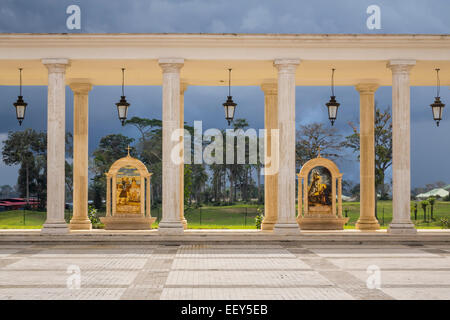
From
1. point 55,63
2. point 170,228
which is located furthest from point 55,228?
point 55,63

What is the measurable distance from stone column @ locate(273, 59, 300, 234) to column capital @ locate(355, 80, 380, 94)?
19.1 feet

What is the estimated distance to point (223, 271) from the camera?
16422mm

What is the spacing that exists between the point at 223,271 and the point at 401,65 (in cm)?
1251

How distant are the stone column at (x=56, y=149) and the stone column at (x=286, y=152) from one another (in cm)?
834

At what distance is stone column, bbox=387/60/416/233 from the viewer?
24.1 m

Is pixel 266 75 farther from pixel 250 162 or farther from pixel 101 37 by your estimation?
pixel 250 162

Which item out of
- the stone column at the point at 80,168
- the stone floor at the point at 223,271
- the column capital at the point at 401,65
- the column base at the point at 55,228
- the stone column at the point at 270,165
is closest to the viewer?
the stone floor at the point at 223,271

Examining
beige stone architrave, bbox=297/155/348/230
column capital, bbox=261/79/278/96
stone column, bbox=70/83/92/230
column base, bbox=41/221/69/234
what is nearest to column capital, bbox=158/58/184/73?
column capital, bbox=261/79/278/96

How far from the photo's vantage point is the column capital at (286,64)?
949 inches

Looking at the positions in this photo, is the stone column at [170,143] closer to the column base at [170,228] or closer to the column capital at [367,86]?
the column base at [170,228]

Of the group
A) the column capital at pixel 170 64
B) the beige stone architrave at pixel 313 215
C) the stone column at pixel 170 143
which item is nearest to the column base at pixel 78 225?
the stone column at pixel 170 143

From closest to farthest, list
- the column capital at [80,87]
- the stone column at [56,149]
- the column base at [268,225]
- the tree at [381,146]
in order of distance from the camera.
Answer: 1. the stone column at [56,149]
2. the column base at [268,225]
3. the column capital at [80,87]
4. the tree at [381,146]

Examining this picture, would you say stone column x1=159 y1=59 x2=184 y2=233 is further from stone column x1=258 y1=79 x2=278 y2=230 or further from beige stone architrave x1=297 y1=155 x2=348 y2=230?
beige stone architrave x1=297 y1=155 x2=348 y2=230
